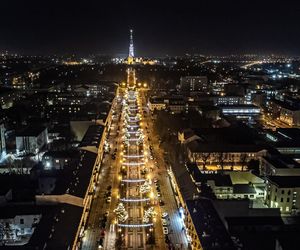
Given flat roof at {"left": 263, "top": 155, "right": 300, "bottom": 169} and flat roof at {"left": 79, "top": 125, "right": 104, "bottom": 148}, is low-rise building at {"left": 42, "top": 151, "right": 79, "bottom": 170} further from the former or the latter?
flat roof at {"left": 263, "top": 155, "right": 300, "bottom": 169}

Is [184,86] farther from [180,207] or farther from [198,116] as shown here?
Result: [180,207]

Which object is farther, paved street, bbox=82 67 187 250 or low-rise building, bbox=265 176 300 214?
low-rise building, bbox=265 176 300 214

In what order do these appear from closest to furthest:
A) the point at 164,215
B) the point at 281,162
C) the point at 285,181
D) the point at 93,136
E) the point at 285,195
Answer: the point at 164,215 < the point at 285,195 < the point at 285,181 < the point at 281,162 < the point at 93,136

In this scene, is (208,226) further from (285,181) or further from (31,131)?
(31,131)

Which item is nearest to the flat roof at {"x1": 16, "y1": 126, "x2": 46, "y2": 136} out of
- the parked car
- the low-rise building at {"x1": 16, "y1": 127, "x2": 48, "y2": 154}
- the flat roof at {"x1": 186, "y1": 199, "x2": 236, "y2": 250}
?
the low-rise building at {"x1": 16, "y1": 127, "x2": 48, "y2": 154}

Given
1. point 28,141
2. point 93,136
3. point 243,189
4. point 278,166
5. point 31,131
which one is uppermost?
point 31,131

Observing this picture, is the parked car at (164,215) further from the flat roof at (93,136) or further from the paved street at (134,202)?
the flat roof at (93,136)

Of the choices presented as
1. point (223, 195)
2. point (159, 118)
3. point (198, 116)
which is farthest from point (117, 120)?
point (223, 195)

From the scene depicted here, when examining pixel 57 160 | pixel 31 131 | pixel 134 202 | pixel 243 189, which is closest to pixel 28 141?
pixel 31 131

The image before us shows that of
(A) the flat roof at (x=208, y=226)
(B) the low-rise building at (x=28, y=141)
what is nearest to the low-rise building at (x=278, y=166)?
(A) the flat roof at (x=208, y=226)

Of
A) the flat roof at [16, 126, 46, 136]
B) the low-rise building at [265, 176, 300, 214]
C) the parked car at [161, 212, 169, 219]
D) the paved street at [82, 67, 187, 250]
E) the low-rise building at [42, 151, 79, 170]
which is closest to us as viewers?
the paved street at [82, 67, 187, 250]

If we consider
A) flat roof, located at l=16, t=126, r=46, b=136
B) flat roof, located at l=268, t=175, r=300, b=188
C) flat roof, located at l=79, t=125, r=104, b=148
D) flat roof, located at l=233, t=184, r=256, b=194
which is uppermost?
flat roof, located at l=16, t=126, r=46, b=136
